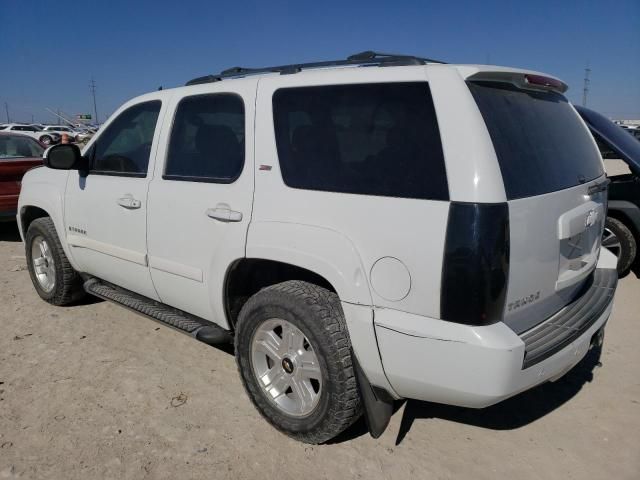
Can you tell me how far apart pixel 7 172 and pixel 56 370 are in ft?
15.7

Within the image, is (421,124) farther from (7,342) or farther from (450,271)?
(7,342)

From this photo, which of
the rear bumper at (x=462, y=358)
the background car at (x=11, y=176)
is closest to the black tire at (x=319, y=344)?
the rear bumper at (x=462, y=358)

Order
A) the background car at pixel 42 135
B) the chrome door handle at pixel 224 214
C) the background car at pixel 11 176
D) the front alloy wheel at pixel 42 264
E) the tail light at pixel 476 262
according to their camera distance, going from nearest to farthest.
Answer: the tail light at pixel 476 262 < the chrome door handle at pixel 224 214 < the front alloy wheel at pixel 42 264 < the background car at pixel 11 176 < the background car at pixel 42 135

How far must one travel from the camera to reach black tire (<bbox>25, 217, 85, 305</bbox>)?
446cm

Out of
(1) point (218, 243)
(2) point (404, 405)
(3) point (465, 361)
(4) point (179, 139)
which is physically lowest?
(2) point (404, 405)

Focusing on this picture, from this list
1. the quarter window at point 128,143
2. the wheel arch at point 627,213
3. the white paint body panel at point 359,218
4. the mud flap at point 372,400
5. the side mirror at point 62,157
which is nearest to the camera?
the white paint body panel at point 359,218

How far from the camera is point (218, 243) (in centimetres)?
291

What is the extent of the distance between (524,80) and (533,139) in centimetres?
28

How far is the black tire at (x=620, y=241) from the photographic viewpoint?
18.3 ft

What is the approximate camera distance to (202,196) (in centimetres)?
301

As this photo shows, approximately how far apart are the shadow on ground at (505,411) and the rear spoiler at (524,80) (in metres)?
1.92

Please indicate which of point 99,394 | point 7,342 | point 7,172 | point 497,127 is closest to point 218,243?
point 99,394

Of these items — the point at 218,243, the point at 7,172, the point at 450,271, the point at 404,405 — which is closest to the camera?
the point at 450,271

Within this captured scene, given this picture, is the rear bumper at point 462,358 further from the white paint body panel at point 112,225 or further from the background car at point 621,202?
the background car at point 621,202
